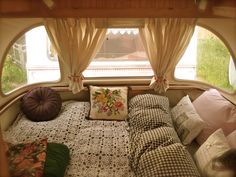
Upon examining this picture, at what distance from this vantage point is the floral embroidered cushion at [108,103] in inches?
113

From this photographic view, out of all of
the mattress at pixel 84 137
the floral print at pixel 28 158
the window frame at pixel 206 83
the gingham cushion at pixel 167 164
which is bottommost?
the mattress at pixel 84 137

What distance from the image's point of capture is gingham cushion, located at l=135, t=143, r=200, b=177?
1.73 metres

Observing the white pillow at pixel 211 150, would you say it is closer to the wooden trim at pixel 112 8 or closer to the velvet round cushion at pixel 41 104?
the wooden trim at pixel 112 8

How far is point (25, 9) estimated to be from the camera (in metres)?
1.34

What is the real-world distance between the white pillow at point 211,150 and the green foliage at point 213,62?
0.95m

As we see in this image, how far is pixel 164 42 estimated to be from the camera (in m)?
2.77

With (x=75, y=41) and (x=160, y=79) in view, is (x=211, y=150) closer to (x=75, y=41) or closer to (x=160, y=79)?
(x=160, y=79)

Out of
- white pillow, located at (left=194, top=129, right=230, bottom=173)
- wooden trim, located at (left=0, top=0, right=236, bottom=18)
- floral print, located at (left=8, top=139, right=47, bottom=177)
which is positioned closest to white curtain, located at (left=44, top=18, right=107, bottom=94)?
floral print, located at (left=8, top=139, right=47, bottom=177)

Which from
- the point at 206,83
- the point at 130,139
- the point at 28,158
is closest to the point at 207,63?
the point at 206,83

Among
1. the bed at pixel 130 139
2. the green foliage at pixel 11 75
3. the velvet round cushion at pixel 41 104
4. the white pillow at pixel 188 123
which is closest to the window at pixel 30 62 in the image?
the green foliage at pixel 11 75

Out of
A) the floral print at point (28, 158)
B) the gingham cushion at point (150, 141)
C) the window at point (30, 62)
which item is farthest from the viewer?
the window at point (30, 62)

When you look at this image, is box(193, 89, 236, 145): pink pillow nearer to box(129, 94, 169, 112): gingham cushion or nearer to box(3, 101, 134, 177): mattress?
box(129, 94, 169, 112): gingham cushion

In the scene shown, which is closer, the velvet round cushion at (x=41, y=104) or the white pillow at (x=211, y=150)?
the white pillow at (x=211, y=150)

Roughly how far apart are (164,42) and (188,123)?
0.92m
